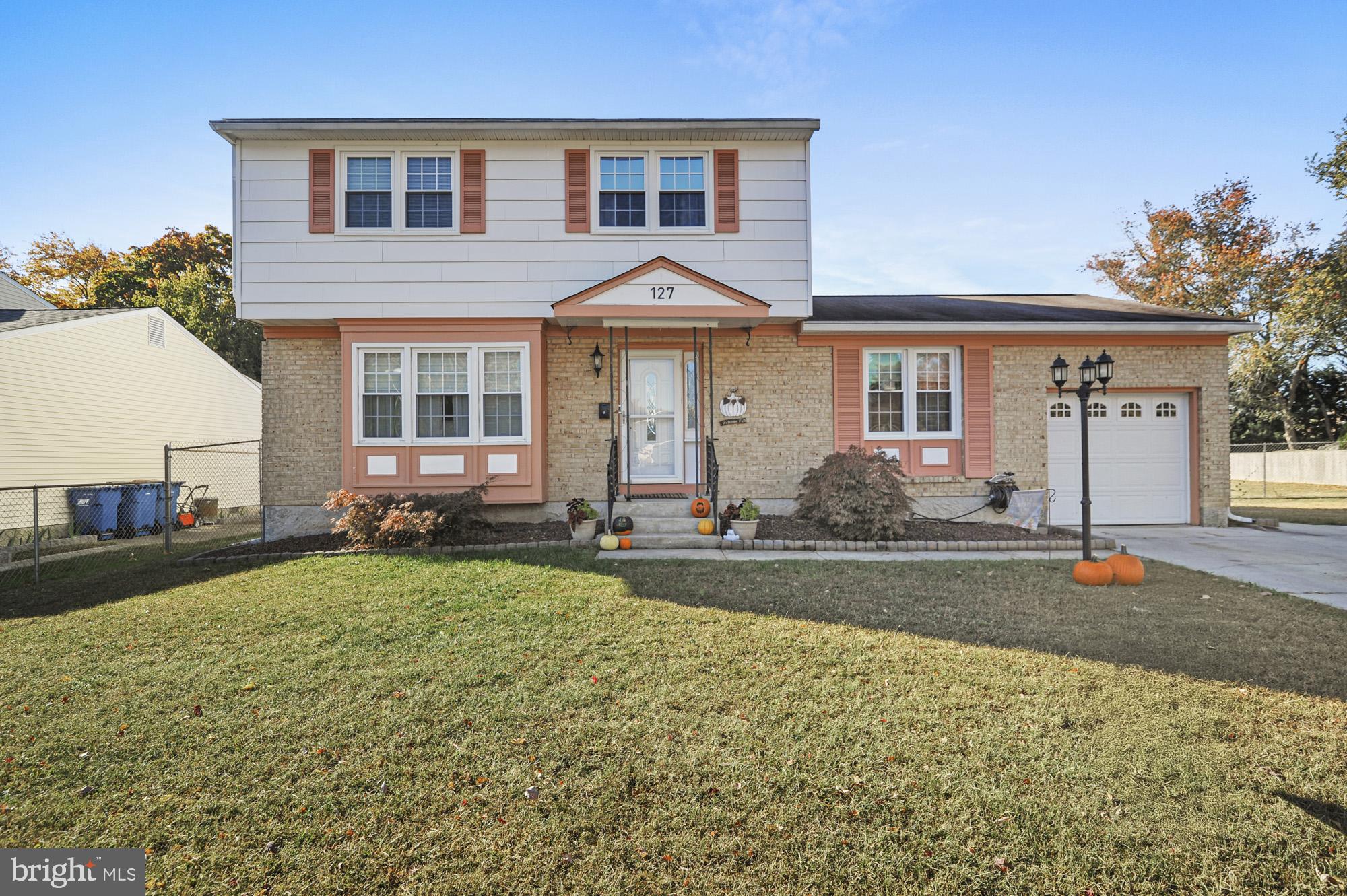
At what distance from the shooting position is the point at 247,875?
2082mm

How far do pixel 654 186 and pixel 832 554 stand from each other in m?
6.30

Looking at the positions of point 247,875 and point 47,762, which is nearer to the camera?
point 247,875

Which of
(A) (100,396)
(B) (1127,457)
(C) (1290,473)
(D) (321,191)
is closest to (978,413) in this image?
(B) (1127,457)

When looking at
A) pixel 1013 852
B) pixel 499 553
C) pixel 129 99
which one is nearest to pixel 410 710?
pixel 1013 852

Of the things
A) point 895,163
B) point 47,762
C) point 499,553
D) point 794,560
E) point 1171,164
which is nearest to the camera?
point 47,762

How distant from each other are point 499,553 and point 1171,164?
24373 millimetres

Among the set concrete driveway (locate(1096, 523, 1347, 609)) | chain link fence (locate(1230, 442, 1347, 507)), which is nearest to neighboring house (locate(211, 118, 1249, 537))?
concrete driveway (locate(1096, 523, 1347, 609))

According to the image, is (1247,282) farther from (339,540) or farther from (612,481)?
(339,540)

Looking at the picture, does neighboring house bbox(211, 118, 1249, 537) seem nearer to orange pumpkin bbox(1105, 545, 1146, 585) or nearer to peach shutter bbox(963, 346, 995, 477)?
peach shutter bbox(963, 346, 995, 477)

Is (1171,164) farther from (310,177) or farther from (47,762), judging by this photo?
(47,762)

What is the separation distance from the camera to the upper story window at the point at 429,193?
30.3 feet

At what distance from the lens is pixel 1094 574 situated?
19.1 feet

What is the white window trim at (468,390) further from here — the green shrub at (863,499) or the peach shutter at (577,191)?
the green shrub at (863,499)

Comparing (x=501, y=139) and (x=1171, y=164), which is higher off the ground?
(x=1171, y=164)
